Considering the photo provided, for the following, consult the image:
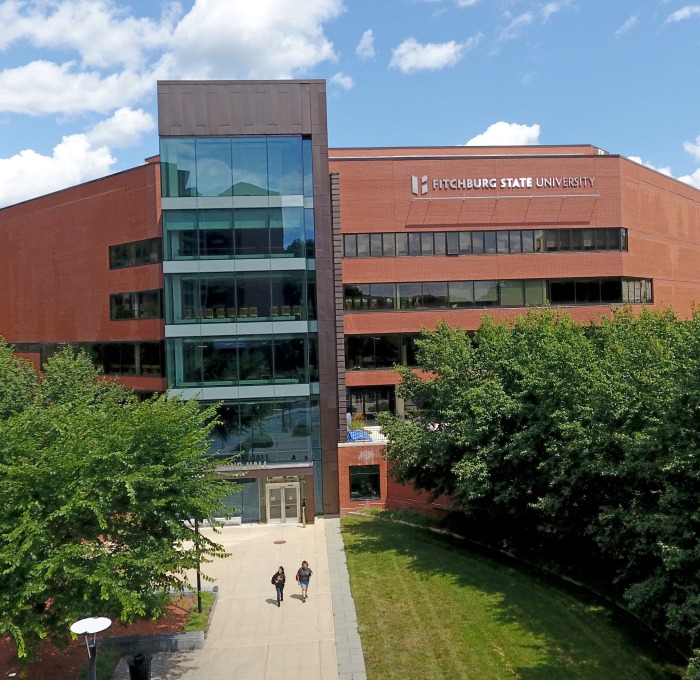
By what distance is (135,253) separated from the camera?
1491 inches

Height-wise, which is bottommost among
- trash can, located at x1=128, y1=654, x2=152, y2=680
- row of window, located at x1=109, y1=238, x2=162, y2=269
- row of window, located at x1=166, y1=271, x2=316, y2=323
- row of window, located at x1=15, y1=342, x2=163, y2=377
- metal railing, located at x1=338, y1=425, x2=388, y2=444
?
trash can, located at x1=128, y1=654, x2=152, y2=680

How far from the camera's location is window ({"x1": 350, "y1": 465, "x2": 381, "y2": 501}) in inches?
1371

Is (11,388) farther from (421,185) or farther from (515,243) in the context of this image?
(515,243)

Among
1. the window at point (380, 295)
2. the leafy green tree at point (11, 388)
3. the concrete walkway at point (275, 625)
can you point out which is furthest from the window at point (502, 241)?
the leafy green tree at point (11, 388)

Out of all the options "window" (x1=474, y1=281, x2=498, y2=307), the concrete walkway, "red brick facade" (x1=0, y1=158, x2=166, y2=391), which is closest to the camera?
the concrete walkway

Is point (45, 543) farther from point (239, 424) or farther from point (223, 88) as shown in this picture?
point (223, 88)

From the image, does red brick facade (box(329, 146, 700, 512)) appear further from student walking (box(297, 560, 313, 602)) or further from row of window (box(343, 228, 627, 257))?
student walking (box(297, 560, 313, 602))

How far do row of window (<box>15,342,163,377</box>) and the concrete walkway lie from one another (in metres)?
11.4

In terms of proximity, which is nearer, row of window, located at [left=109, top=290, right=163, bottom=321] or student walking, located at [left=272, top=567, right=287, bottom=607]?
student walking, located at [left=272, top=567, right=287, bottom=607]

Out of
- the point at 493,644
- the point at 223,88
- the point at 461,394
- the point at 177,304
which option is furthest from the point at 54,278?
the point at 493,644

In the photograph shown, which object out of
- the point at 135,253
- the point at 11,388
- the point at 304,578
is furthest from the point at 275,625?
the point at 135,253

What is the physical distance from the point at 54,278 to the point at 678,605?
39.5 metres

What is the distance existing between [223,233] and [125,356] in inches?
409


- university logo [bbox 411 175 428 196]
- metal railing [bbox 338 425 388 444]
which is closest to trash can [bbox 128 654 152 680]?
metal railing [bbox 338 425 388 444]
